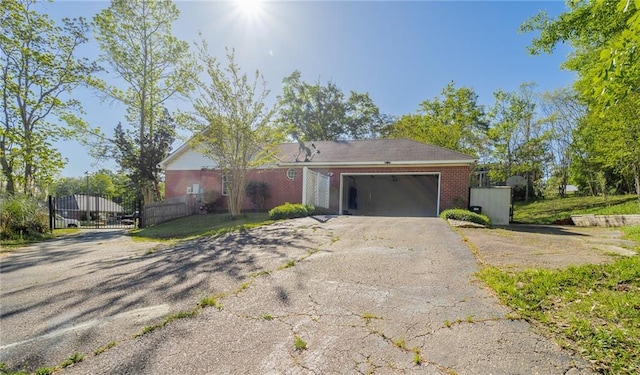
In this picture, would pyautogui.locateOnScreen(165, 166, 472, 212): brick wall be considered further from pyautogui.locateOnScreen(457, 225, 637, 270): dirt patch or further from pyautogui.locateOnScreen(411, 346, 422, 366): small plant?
pyautogui.locateOnScreen(411, 346, 422, 366): small plant

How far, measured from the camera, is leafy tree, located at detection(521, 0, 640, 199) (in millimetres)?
2804

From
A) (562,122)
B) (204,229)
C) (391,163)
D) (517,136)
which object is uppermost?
(562,122)

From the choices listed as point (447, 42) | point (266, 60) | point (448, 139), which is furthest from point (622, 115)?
point (266, 60)

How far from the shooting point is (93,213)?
28906 mm

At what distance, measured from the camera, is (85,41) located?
15.6m

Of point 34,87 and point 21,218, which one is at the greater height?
point 34,87

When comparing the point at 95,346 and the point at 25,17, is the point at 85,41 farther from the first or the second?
the point at 95,346

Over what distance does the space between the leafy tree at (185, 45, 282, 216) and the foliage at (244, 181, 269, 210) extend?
12.2 ft

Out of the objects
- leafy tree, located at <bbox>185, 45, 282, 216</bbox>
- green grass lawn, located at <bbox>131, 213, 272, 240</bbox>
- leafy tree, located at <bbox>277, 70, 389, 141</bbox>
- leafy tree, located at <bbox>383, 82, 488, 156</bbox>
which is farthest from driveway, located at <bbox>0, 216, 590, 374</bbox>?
leafy tree, located at <bbox>277, 70, 389, 141</bbox>

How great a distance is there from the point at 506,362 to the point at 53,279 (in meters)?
5.84

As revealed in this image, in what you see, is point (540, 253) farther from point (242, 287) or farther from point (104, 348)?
point (104, 348)

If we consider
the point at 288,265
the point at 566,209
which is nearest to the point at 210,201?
the point at 288,265

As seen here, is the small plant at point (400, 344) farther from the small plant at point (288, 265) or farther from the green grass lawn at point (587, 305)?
the small plant at point (288, 265)

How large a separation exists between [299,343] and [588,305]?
2.57 meters
